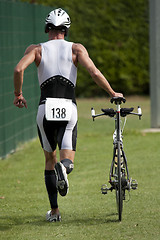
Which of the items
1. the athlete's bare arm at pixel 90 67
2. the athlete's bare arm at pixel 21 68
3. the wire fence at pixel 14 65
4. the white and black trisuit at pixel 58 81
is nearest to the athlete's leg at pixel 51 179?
the white and black trisuit at pixel 58 81

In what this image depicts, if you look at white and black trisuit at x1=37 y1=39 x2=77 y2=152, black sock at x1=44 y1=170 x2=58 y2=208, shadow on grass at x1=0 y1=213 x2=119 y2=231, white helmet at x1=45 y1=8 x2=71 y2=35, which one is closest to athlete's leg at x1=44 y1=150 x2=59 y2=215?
black sock at x1=44 y1=170 x2=58 y2=208

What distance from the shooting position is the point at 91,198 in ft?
25.8

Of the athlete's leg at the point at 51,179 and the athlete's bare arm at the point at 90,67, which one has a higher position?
the athlete's bare arm at the point at 90,67

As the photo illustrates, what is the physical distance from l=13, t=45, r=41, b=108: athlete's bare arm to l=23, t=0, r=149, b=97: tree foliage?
13609 mm

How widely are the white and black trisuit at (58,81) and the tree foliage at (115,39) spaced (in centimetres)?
1354

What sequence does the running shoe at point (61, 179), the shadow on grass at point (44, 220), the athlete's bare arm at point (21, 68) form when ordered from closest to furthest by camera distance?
1. the running shoe at point (61, 179)
2. the athlete's bare arm at point (21, 68)
3. the shadow on grass at point (44, 220)

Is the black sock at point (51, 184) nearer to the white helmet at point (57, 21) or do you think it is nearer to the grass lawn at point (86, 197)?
the grass lawn at point (86, 197)

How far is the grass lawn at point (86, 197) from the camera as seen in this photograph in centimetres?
632

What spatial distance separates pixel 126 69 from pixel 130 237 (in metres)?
14.2

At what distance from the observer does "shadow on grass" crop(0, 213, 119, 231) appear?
6.64 meters

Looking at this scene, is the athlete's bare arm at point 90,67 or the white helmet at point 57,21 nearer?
the athlete's bare arm at point 90,67

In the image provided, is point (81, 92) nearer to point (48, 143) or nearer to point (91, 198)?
point (91, 198)

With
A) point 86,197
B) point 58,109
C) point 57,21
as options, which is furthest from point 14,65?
point 58,109

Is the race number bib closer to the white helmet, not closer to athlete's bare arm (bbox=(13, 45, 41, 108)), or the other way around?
athlete's bare arm (bbox=(13, 45, 41, 108))
